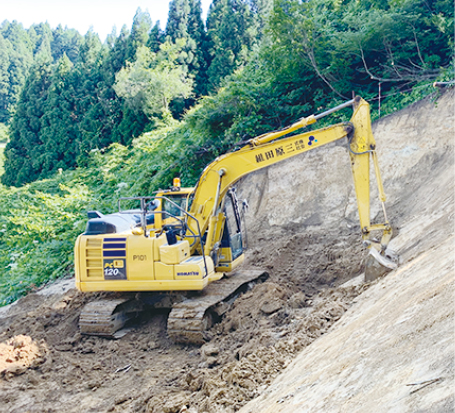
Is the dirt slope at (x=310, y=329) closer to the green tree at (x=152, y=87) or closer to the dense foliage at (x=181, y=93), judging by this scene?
the dense foliage at (x=181, y=93)

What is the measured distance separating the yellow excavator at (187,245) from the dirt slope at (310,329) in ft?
1.23

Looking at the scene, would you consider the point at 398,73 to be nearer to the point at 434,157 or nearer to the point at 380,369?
the point at 434,157

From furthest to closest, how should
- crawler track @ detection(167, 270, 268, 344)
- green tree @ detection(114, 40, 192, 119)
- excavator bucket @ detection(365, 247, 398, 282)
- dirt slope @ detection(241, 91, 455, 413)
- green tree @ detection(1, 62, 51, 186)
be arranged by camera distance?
green tree @ detection(1, 62, 51, 186) < green tree @ detection(114, 40, 192, 119) < crawler track @ detection(167, 270, 268, 344) < excavator bucket @ detection(365, 247, 398, 282) < dirt slope @ detection(241, 91, 455, 413)

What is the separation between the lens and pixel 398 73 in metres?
12.3

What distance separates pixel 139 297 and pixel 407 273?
445 centimetres

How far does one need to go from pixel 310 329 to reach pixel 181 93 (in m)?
21.5

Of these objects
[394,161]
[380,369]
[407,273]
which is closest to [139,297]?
[407,273]

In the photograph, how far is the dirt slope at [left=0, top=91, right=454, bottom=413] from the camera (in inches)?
135

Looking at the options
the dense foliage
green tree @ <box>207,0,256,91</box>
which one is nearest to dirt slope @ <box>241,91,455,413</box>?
the dense foliage

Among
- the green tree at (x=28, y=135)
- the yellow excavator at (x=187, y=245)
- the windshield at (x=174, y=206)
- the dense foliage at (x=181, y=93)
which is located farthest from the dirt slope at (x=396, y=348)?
the green tree at (x=28, y=135)

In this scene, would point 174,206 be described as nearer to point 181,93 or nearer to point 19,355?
point 19,355

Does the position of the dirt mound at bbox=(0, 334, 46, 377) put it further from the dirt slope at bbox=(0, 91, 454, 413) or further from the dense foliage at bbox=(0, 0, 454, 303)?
the dense foliage at bbox=(0, 0, 454, 303)

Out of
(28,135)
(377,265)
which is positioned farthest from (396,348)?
(28,135)

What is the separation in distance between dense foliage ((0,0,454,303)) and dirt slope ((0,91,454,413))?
7.07 feet
